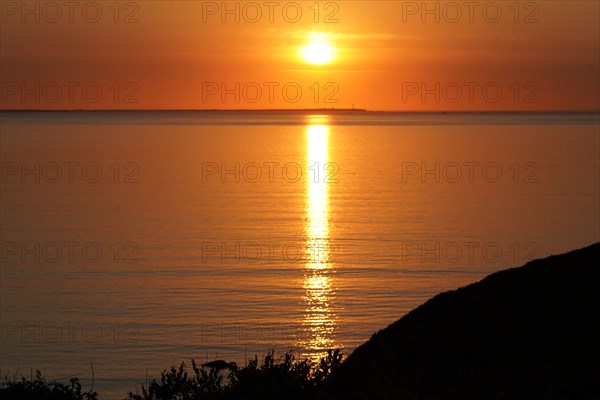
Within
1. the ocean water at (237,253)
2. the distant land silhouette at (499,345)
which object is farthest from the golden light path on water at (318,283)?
the distant land silhouette at (499,345)

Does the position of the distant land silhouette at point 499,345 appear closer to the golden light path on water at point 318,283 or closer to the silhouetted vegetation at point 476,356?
the silhouetted vegetation at point 476,356

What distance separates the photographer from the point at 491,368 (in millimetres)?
7547

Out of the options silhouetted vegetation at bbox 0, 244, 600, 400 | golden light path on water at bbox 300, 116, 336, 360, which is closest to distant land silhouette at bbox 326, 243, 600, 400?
silhouetted vegetation at bbox 0, 244, 600, 400

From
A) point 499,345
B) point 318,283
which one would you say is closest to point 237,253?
point 318,283

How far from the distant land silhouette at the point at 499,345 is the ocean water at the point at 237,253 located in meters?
10.4

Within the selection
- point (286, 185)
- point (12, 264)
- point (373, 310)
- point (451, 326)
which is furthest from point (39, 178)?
point (451, 326)

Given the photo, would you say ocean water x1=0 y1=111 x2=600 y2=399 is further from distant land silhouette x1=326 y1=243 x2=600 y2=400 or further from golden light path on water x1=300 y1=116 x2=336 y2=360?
distant land silhouette x1=326 y1=243 x2=600 y2=400

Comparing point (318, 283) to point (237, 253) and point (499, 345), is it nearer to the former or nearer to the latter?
point (237, 253)

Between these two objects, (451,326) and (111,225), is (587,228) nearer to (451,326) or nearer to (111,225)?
(111,225)

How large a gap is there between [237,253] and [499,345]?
27.3 metres

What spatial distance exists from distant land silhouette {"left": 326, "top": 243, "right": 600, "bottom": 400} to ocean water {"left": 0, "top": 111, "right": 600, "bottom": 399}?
10437 millimetres

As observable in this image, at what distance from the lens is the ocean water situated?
72.9ft

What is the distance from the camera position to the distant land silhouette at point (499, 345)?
692 centimetres

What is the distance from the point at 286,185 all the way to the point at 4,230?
31.2 meters
